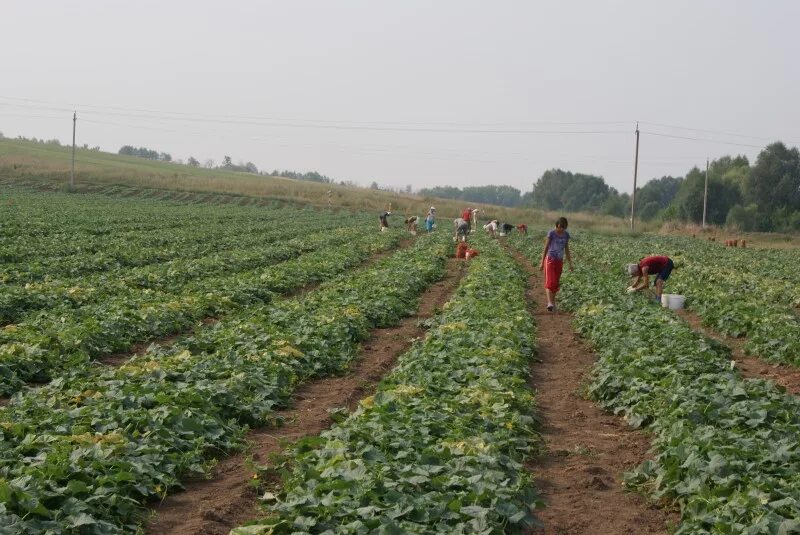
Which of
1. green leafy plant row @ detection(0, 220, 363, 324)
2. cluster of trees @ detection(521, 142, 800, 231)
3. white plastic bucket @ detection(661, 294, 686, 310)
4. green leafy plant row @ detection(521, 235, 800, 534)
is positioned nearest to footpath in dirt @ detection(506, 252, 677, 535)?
green leafy plant row @ detection(521, 235, 800, 534)

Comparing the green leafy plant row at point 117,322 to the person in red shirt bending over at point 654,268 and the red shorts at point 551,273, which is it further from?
the person in red shirt bending over at point 654,268

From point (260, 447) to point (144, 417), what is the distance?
46.4 inches

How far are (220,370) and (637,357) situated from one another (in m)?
5.50

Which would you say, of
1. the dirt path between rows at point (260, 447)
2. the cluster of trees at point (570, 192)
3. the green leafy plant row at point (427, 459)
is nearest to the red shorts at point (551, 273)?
the dirt path between rows at point (260, 447)

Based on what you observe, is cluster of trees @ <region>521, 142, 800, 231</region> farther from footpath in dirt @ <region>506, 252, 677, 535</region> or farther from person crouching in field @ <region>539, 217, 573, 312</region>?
footpath in dirt @ <region>506, 252, 677, 535</region>

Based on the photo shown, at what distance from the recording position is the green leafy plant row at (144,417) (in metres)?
6.19

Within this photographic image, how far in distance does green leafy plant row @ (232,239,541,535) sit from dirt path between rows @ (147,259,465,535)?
36 centimetres

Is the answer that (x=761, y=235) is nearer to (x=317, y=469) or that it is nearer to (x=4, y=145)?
(x=317, y=469)

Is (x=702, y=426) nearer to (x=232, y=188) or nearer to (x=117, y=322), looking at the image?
(x=117, y=322)

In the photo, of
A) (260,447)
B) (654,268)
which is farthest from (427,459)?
(654,268)

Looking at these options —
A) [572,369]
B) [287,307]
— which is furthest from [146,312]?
[572,369]

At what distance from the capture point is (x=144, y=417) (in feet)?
26.5

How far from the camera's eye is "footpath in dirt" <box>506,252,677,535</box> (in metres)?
6.83

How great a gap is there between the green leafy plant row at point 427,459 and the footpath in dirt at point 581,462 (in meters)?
0.28
